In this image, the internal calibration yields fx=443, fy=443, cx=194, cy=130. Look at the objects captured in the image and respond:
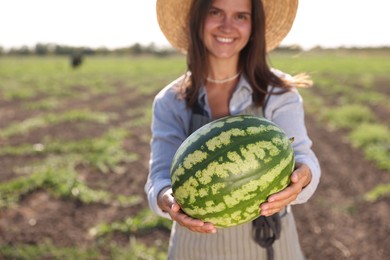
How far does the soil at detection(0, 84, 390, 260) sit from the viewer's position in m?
4.95

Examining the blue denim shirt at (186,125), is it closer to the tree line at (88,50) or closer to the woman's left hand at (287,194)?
the woman's left hand at (287,194)

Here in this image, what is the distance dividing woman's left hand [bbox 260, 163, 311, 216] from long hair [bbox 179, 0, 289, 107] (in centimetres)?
56

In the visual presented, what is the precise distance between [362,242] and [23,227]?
391 centimetres

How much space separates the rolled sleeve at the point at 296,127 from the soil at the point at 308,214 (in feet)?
9.36

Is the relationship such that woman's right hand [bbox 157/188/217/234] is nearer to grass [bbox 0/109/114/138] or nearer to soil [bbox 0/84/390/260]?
soil [bbox 0/84/390/260]

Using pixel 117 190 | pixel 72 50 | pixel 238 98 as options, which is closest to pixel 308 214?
pixel 117 190

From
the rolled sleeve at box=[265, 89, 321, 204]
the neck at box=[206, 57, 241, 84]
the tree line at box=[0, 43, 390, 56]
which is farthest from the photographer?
the tree line at box=[0, 43, 390, 56]

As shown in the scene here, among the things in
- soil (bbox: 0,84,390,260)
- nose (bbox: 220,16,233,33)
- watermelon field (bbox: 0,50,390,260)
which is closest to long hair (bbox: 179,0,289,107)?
nose (bbox: 220,16,233,33)

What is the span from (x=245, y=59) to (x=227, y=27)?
36 centimetres

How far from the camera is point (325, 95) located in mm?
17609

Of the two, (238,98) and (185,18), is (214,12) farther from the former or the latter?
(238,98)

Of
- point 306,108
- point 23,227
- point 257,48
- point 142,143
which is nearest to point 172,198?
point 257,48

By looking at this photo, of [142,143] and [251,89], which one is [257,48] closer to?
[251,89]

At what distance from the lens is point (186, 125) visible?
2578 millimetres
